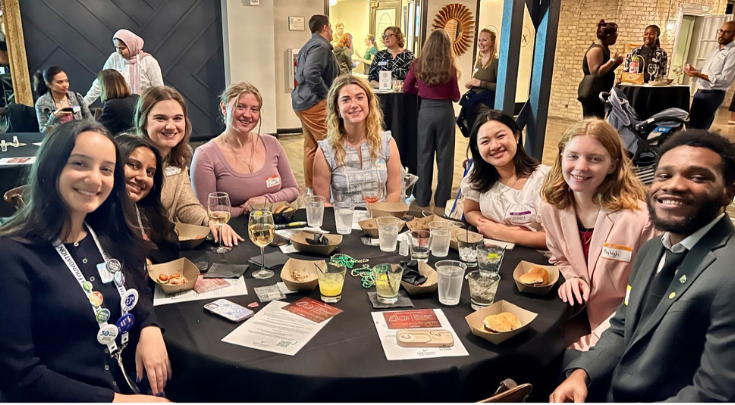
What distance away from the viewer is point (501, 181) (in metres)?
2.43

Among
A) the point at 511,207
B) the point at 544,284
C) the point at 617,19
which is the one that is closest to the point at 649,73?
the point at 617,19

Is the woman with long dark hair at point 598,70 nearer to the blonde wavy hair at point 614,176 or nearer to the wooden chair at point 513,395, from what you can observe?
the blonde wavy hair at point 614,176

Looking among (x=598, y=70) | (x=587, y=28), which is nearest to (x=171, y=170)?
(x=598, y=70)

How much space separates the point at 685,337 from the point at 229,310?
50.0 inches

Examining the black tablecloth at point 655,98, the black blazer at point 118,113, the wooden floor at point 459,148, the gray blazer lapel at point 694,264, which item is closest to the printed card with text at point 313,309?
the gray blazer lapel at point 694,264

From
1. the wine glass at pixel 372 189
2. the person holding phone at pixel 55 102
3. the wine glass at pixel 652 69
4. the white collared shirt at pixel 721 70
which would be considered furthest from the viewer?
the wine glass at pixel 652 69

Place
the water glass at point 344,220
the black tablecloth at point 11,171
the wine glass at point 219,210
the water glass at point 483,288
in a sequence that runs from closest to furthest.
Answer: the water glass at point 483,288 → the wine glass at point 219,210 → the water glass at point 344,220 → the black tablecloth at point 11,171

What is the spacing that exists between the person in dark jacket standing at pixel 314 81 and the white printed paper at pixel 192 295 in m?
3.26

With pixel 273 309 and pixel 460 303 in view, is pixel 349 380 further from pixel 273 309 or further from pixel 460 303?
pixel 460 303

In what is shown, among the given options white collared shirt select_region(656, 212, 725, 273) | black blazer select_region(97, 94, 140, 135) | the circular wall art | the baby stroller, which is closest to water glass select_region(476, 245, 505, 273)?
white collared shirt select_region(656, 212, 725, 273)

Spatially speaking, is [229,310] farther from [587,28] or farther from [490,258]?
[587,28]

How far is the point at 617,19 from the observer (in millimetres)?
10508

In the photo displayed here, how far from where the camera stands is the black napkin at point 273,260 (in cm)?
180

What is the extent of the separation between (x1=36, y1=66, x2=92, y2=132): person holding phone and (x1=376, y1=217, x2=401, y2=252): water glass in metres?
3.66
